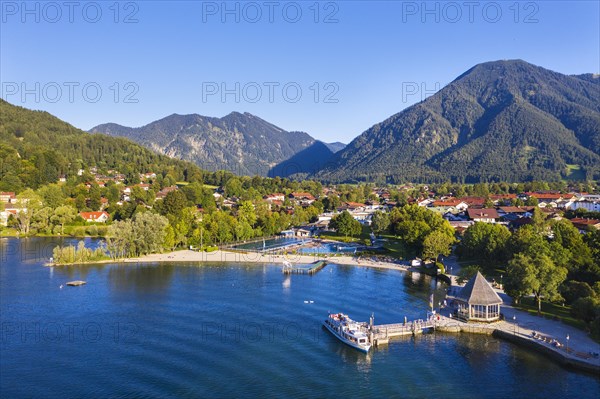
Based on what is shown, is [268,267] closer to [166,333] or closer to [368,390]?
[166,333]

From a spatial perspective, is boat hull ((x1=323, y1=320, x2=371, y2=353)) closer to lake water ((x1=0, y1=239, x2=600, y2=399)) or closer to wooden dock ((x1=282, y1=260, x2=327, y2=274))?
lake water ((x1=0, y1=239, x2=600, y2=399))

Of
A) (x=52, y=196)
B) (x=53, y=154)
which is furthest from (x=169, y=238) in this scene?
(x=53, y=154)

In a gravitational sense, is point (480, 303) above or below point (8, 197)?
below

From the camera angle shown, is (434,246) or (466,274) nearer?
(466,274)

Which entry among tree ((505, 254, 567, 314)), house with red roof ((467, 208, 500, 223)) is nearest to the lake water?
tree ((505, 254, 567, 314))

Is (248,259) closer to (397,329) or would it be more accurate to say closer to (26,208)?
(397,329)

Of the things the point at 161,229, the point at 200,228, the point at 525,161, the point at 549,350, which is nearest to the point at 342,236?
the point at 200,228

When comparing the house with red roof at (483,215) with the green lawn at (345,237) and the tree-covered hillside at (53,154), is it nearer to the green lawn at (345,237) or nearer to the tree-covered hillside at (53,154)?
the green lawn at (345,237)
